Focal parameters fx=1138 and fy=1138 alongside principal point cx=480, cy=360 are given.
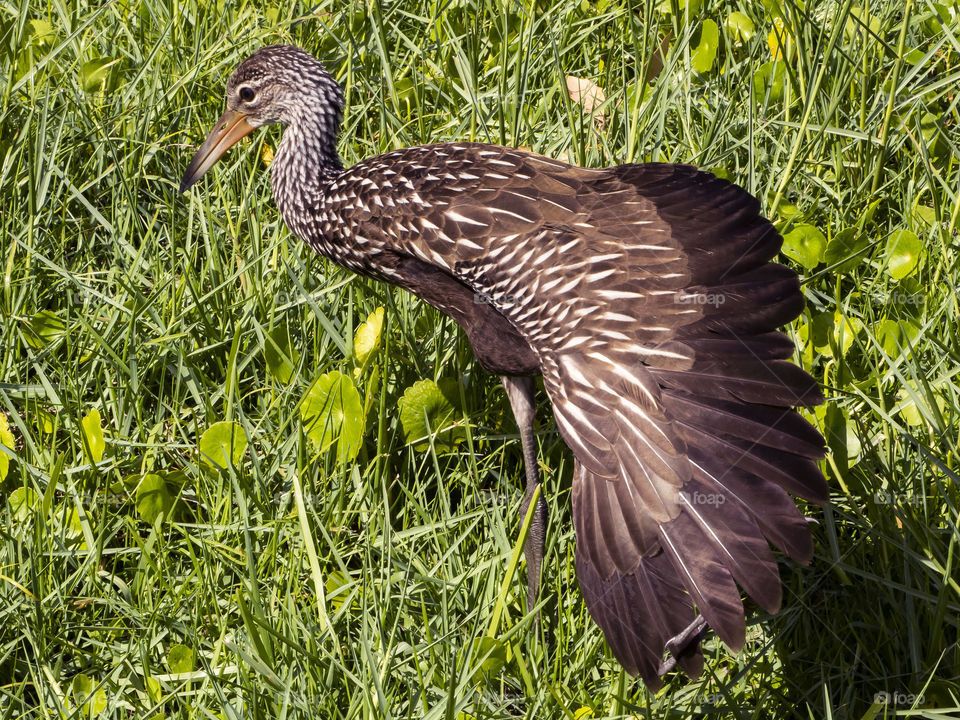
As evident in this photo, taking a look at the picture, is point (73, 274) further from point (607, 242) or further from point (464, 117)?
point (607, 242)

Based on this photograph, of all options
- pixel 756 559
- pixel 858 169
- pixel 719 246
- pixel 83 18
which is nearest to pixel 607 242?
pixel 719 246

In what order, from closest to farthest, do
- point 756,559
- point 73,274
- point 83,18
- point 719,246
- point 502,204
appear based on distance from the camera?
point 756,559
point 719,246
point 502,204
point 73,274
point 83,18

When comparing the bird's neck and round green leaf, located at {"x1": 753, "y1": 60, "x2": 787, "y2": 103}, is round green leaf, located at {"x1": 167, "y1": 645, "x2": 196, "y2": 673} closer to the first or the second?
the bird's neck

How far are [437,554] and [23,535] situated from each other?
47.8 inches

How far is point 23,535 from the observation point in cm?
331

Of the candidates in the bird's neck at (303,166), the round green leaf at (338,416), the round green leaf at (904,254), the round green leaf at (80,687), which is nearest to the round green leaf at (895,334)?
the round green leaf at (904,254)

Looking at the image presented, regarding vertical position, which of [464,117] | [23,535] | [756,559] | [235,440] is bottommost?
[23,535]

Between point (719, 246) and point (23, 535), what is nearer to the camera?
point (719, 246)

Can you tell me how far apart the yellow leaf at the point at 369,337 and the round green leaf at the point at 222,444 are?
1.44ft

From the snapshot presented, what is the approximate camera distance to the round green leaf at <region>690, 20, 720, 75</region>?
4.52 metres

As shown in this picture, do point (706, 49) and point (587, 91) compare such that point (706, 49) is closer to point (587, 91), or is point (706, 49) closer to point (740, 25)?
point (740, 25)

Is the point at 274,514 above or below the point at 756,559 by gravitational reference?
below

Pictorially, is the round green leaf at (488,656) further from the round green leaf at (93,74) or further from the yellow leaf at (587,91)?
the round green leaf at (93,74)

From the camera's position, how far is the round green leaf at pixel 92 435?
343 centimetres
